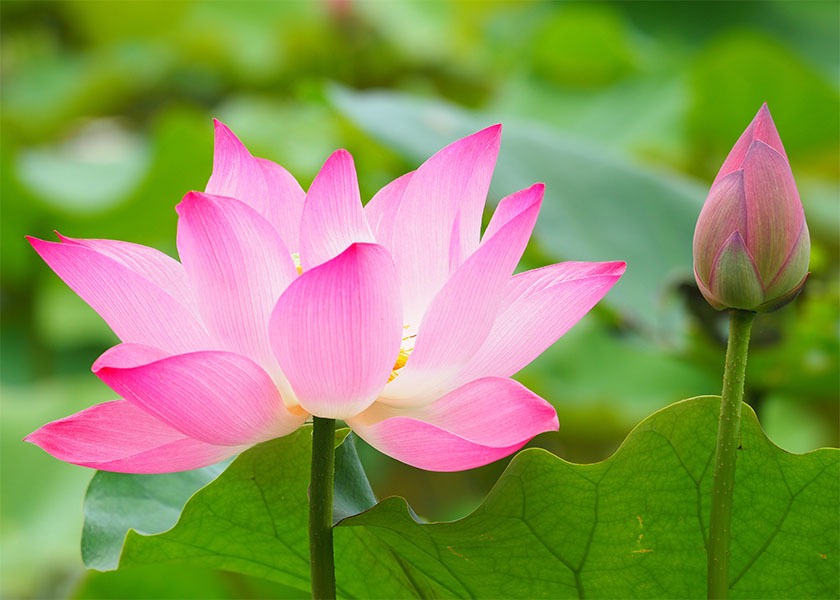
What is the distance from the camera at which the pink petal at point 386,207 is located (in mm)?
381

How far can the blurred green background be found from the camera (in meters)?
0.95

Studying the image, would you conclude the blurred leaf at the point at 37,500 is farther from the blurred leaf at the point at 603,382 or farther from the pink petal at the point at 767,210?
the pink petal at the point at 767,210

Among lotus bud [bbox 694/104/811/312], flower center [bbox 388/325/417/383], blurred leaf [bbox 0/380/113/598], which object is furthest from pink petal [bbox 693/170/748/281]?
blurred leaf [bbox 0/380/113/598]

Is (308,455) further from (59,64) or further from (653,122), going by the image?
(59,64)

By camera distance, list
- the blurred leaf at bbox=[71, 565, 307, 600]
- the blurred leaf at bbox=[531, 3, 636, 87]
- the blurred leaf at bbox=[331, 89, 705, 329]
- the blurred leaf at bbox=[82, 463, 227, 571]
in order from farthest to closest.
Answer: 1. the blurred leaf at bbox=[531, 3, 636, 87]
2. the blurred leaf at bbox=[331, 89, 705, 329]
3. the blurred leaf at bbox=[71, 565, 307, 600]
4. the blurred leaf at bbox=[82, 463, 227, 571]

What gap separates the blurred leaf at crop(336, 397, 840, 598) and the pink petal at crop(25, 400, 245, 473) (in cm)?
8

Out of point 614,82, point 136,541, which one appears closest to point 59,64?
point 614,82

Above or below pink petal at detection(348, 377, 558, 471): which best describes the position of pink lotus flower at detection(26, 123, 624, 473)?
above

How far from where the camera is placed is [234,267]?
0.32 meters

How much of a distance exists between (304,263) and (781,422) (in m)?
1.23

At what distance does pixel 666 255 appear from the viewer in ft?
3.19

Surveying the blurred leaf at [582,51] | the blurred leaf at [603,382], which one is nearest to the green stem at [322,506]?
the blurred leaf at [603,382]

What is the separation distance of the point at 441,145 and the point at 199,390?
28.2 inches

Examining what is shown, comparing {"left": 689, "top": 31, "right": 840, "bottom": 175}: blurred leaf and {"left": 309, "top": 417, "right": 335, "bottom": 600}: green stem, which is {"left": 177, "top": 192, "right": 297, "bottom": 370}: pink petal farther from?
{"left": 689, "top": 31, "right": 840, "bottom": 175}: blurred leaf
